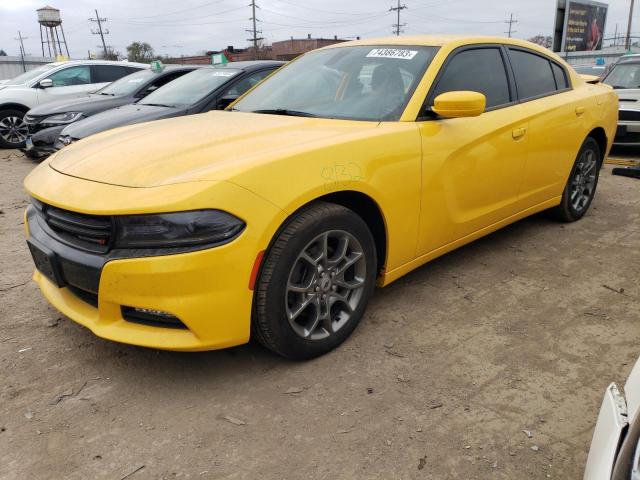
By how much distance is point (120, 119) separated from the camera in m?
6.11

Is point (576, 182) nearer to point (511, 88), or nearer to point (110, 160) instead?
point (511, 88)

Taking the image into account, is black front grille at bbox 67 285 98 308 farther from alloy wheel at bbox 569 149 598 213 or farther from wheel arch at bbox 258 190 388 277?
alloy wheel at bbox 569 149 598 213

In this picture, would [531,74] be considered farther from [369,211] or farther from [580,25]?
[580,25]

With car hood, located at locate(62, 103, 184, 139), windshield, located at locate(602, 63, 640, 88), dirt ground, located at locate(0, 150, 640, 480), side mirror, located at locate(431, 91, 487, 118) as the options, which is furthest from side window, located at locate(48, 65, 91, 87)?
windshield, located at locate(602, 63, 640, 88)

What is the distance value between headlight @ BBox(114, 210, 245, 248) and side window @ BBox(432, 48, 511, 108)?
5.30 feet

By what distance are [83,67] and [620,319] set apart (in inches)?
409

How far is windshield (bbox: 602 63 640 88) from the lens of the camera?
8.60 m

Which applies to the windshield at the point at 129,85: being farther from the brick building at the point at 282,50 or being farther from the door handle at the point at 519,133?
the brick building at the point at 282,50

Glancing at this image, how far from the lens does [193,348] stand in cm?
223

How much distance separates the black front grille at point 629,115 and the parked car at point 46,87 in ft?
29.3

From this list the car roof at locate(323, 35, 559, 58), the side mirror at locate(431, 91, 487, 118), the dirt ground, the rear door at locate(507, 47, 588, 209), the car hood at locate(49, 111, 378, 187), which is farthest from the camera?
the rear door at locate(507, 47, 588, 209)

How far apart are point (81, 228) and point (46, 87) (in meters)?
9.06

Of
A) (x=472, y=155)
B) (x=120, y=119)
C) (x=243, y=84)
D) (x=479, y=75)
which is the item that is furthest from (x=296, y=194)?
(x=243, y=84)

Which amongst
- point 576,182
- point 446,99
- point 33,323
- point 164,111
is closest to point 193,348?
point 33,323
